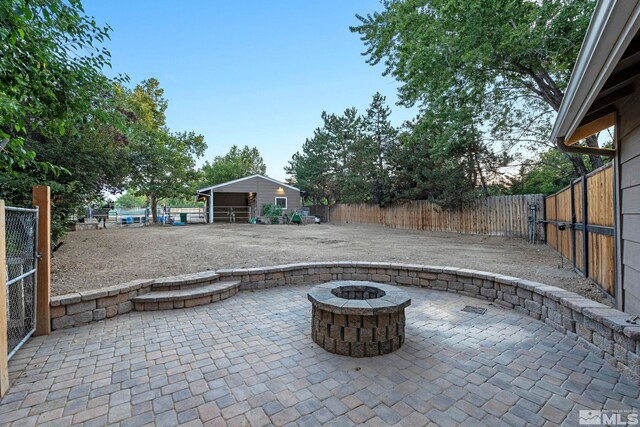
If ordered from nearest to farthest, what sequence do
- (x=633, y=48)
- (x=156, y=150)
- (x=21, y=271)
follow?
(x=633, y=48) < (x=21, y=271) < (x=156, y=150)

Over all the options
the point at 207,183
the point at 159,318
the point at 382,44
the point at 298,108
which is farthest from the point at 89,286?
the point at 207,183

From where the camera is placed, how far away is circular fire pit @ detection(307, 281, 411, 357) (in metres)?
2.54

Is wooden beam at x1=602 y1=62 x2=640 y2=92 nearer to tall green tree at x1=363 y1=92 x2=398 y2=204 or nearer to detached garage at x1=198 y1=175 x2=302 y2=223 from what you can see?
tall green tree at x1=363 y1=92 x2=398 y2=204

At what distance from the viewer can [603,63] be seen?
161cm

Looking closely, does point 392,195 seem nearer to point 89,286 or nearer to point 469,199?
point 469,199

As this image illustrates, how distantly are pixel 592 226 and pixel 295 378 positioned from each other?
4.32 m

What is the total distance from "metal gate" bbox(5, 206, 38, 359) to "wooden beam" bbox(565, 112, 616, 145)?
19.3 feet

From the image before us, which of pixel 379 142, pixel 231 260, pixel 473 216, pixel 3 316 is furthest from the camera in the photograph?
pixel 379 142

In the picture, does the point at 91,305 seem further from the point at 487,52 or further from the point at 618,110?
the point at 487,52

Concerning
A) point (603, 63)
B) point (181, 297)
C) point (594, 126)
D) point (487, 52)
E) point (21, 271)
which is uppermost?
point (487, 52)

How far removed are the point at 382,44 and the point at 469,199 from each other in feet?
22.8

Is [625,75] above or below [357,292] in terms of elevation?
above

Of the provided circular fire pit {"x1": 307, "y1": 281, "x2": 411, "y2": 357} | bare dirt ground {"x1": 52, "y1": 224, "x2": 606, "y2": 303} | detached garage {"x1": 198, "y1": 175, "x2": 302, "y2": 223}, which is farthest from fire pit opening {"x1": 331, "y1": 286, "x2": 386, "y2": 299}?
detached garage {"x1": 198, "y1": 175, "x2": 302, "y2": 223}

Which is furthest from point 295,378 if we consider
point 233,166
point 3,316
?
point 233,166
